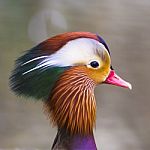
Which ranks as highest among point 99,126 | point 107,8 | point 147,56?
point 107,8

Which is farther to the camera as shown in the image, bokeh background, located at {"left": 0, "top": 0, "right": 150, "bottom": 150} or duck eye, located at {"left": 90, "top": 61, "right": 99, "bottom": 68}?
bokeh background, located at {"left": 0, "top": 0, "right": 150, "bottom": 150}

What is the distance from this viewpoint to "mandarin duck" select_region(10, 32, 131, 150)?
225 centimetres

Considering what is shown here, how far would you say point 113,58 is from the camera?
4.37 metres

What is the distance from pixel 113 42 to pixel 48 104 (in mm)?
2117

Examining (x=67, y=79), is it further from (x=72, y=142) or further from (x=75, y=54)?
(x=72, y=142)

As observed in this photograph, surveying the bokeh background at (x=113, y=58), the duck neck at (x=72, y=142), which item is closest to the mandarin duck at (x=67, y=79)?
the duck neck at (x=72, y=142)

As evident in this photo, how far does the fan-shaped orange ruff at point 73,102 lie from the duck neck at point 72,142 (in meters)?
0.02

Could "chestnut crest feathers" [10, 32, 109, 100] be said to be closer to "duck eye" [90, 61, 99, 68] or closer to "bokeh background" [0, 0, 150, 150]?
"duck eye" [90, 61, 99, 68]

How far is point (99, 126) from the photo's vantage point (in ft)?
14.1

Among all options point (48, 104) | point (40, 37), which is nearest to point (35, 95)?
point (48, 104)

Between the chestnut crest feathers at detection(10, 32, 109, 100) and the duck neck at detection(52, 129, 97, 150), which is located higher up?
the chestnut crest feathers at detection(10, 32, 109, 100)

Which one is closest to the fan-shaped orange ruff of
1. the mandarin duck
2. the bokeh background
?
the mandarin duck

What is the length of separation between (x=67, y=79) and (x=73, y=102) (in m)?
0.08

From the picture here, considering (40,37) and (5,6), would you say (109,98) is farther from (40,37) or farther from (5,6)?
(5,6)
